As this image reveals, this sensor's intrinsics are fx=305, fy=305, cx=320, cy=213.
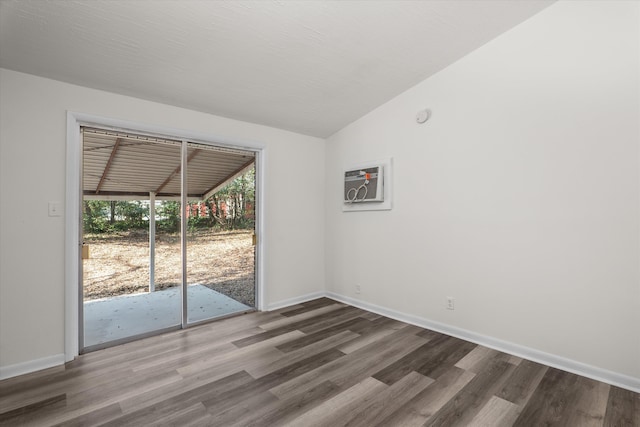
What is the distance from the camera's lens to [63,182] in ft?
8.07

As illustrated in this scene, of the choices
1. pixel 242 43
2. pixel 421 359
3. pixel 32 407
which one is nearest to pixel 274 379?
pixel 421 359

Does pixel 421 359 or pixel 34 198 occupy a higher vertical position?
pixel 34 198

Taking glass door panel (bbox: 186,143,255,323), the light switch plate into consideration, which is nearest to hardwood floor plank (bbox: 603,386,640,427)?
glass door panel (bbox: 186,143,255,323)

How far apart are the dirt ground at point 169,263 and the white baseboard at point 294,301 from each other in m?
0.26

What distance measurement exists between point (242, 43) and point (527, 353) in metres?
3.38

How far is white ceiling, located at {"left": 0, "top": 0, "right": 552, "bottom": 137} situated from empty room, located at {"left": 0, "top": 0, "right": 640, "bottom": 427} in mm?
17

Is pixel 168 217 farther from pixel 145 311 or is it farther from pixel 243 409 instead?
pixel 243 409

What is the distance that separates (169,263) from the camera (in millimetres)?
3223

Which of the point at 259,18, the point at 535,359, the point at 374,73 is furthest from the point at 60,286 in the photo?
the point at 535,359

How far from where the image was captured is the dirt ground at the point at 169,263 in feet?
9.30

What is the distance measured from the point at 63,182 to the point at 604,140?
412 centimetres

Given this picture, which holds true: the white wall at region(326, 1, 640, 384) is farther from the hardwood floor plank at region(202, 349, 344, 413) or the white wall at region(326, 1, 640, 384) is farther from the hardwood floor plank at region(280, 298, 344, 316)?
the hardwood floor plank at region(202, 349, 344, 413)

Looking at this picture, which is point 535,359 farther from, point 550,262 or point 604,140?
point 604,140

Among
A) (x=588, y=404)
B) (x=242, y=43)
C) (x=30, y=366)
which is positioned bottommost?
(x=588, y=404)
